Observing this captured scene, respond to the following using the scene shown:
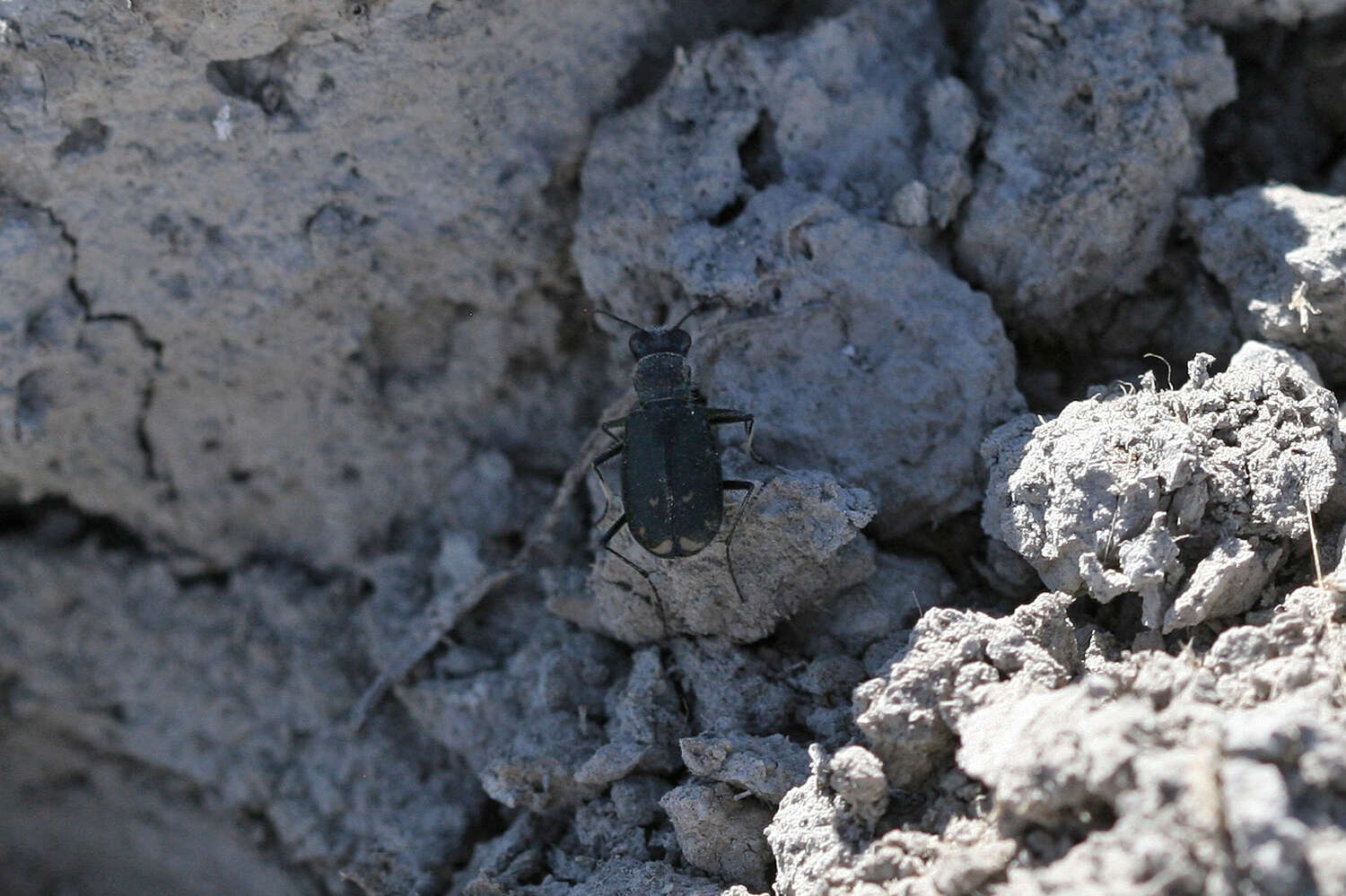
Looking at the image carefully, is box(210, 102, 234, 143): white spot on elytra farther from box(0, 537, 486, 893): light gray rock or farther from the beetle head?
box(0, 537, 486, 893): light gray rock

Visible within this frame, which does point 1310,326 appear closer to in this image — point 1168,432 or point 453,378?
point 1168,432

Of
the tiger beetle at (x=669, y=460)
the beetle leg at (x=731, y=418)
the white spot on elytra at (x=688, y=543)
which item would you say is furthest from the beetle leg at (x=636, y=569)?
the beetle leg at (x=731, y=418)

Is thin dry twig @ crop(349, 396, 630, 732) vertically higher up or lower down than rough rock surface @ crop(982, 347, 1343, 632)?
lower down

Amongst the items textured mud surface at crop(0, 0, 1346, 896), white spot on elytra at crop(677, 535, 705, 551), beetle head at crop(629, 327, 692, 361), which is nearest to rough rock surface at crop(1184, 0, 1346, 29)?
textured mud surface at crop(0, 0, 1346, 896)

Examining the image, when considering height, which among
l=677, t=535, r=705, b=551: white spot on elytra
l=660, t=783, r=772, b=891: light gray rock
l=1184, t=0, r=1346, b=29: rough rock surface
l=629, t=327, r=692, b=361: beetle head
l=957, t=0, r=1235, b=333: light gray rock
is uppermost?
l=1184, t=0, r=1346, b=29: rough rock surface

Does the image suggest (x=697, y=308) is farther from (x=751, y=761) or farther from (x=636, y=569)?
(x=751, y=761)

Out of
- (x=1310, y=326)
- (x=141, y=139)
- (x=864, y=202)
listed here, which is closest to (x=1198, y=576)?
(x=1310, y=326)

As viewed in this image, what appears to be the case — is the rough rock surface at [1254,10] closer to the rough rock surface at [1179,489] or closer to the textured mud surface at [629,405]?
the textured mud surface at [629,405]

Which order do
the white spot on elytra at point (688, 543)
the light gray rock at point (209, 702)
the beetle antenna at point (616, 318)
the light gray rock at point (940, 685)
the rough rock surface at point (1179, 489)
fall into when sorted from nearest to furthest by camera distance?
the light gray rock at point (940, 685) < the rough rock surface at point (1179, 489) < the white spot on elytra at point (688, 543) < the beetle antenna at point (616, 318) < the light gray rock at point (209, 702)
